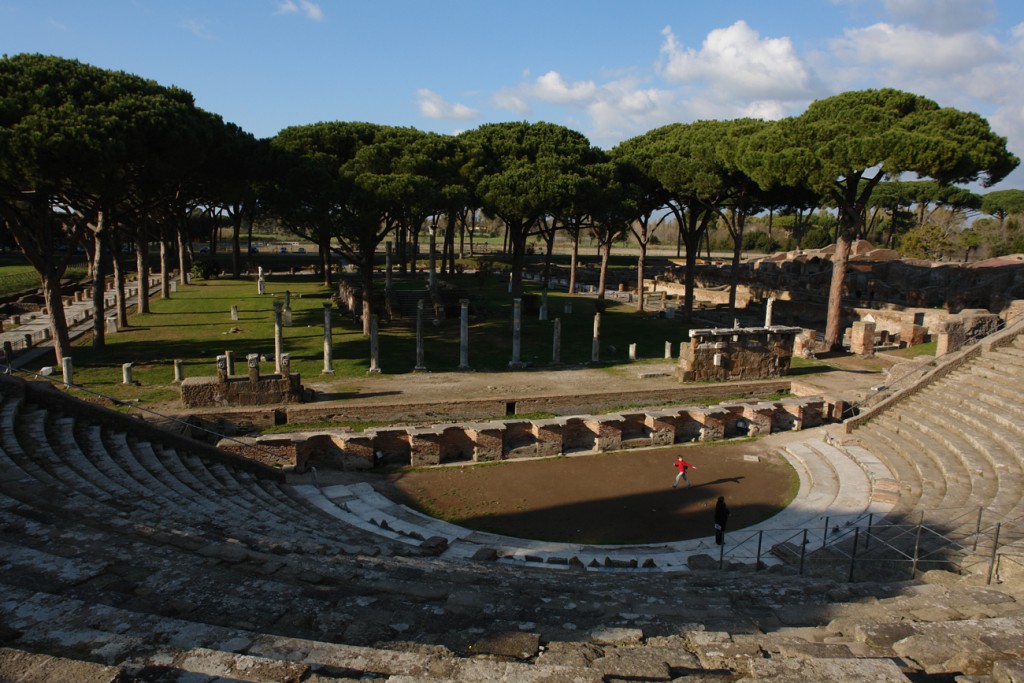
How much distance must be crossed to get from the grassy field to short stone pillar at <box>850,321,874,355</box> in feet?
24.5

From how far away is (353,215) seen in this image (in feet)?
94.5

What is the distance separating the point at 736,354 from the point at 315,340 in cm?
1740

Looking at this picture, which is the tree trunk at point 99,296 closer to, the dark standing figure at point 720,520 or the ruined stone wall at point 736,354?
the ruined stone wall at point 736,354

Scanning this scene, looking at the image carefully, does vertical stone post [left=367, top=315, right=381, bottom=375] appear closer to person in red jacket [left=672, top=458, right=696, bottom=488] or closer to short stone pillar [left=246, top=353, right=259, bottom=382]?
short stone pillar [left=246, top=353, right=259, bottom=382]

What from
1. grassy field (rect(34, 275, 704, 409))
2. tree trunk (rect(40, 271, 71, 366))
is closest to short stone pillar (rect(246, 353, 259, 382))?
grassy field (rect(34, 275, 704, 409))

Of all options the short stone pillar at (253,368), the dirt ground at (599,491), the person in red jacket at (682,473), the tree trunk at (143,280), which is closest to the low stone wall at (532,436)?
the dirt ground at (599,491)

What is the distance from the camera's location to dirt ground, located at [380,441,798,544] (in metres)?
14.1

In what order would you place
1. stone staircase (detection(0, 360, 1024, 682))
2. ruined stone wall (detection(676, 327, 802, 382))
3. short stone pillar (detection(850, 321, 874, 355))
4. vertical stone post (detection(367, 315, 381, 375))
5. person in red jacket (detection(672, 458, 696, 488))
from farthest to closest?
short stone pillar (detection(850, 321, 874, 355))
ruined stone wall (detection(676, 327, 802, 382))
vertical stone post (detection(367, 315, 381, 375))
person in red jacket (detection(672, 458, 696, 488))
stone staircase (detection(0, 360, 1024, 682))

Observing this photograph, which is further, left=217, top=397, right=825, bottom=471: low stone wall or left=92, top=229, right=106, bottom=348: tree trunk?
left=92, top=229, right=106, bottom=348: tree trunk

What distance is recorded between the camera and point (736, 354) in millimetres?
24078

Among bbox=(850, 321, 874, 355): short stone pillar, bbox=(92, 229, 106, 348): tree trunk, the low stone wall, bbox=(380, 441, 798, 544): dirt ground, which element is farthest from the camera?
bbox=(850, 321, 874, 355): short stone pillar

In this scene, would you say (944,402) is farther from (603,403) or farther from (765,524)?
(603,403)

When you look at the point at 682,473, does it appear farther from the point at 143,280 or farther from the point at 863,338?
the point at 143,280

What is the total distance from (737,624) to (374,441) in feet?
38.4
